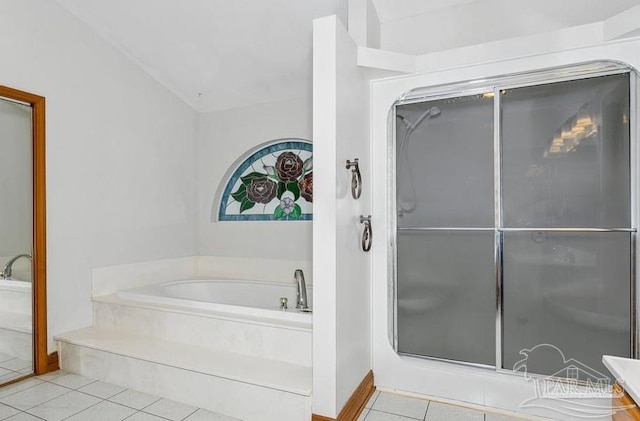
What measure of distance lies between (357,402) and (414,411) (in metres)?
0.31

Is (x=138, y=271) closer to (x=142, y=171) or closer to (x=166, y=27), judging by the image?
(x=142, y=171)

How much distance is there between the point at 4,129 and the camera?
2412mm

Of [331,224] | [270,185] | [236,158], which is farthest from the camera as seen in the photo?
[236,158]

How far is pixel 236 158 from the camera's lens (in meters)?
3.69

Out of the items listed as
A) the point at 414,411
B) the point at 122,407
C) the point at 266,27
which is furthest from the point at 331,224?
the point at 266,27

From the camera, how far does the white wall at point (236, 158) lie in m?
3.40

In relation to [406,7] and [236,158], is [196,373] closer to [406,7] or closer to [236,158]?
[236,158]

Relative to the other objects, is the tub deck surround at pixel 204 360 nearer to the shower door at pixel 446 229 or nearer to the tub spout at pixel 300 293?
the shower door at pixel 446 229

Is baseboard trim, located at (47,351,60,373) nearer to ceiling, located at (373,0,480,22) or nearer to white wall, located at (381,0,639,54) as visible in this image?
white wall, located at (381,0,639,54)

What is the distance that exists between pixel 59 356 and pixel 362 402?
2.07 meters

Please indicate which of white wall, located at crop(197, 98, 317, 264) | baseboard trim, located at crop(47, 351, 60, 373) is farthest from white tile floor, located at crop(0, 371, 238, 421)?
white wall, located at crop(197, 98, 317, 264)

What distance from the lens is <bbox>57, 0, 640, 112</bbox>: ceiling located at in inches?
96.2

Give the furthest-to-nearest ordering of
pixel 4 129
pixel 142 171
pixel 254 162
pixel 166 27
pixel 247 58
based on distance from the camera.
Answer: pixel 254 162
pixel 142 171
pixel 247 58
pixel 166 27
pixel 4 129

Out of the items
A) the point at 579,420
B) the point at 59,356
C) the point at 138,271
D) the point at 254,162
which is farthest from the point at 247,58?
the point at 579,420
